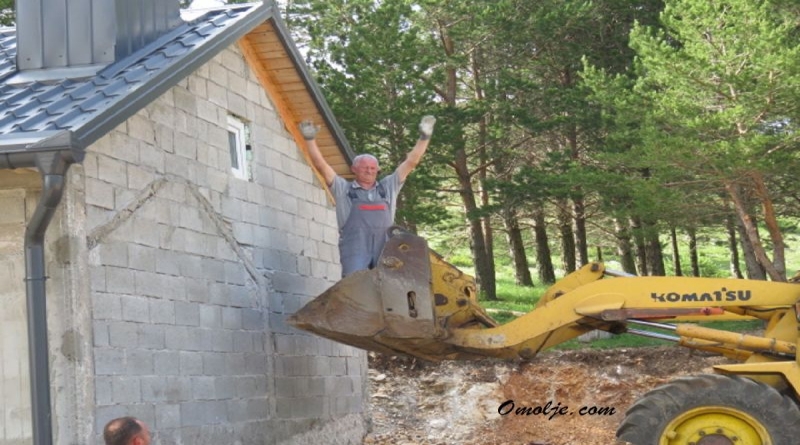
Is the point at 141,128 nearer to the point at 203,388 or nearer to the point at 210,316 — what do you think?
the point at 210,316

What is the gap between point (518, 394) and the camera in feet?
Answer: 59.1

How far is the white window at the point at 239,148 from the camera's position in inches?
468

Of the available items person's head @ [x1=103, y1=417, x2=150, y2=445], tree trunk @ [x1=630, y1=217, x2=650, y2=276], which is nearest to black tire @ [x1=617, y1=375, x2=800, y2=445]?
person's head @ [x1=103, y1=417, x2=150, y2=445]

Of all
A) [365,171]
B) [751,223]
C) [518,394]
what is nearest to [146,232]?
[365,171]

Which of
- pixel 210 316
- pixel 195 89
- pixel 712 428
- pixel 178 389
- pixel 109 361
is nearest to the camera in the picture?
pixel 109 361

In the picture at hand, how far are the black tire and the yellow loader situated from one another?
10 mm

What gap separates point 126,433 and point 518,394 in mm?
13054

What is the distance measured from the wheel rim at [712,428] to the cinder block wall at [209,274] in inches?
159

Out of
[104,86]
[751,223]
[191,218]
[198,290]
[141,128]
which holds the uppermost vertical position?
[104,86]

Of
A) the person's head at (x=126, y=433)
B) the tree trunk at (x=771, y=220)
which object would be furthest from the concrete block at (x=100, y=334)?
the tree trunk at (x=771, y=220)

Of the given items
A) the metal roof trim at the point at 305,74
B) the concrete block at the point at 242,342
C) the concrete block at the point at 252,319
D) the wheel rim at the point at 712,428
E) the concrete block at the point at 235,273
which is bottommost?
the wheel rim at the point at 712,428

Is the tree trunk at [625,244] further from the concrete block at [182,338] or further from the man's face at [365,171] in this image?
the concrete block at [182,338]

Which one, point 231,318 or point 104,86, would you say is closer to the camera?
point 104,86

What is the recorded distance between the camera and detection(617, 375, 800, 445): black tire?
9289 mm
